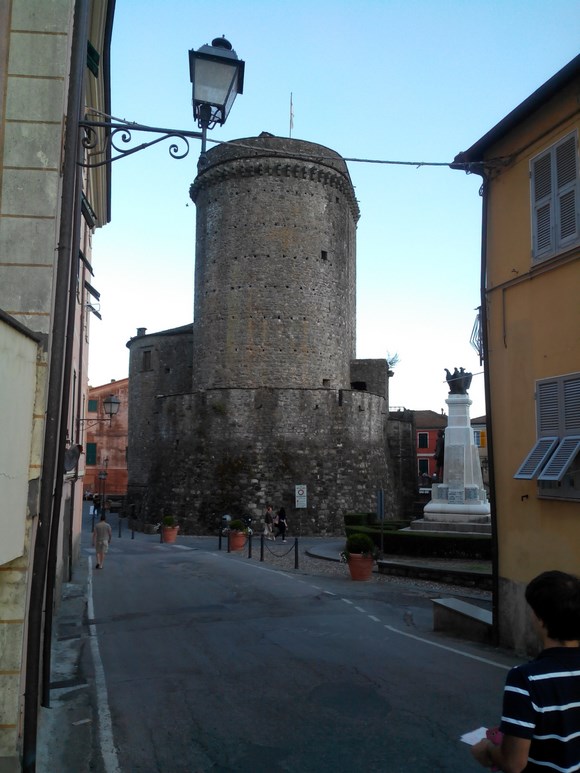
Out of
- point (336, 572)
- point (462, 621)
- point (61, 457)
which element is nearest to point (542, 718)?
point (61, 457)

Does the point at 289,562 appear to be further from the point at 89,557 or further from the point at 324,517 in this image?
the point at 324,517

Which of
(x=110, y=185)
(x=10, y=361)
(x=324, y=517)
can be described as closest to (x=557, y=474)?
(x=10, y=361)

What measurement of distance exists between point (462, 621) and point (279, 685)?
361cm

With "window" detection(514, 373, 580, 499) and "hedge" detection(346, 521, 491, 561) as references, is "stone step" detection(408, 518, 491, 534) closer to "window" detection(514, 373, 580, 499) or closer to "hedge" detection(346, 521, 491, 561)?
"hedge" detection(346, 521, 491, 561)

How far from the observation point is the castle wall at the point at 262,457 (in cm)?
3045

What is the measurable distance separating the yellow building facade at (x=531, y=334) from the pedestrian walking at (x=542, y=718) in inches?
197

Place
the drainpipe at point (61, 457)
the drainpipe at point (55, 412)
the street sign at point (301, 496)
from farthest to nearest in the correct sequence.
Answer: the street sign at point (301, 496)
the drainpipe at point (61, 457)
the drainpipe at point (55, 412)

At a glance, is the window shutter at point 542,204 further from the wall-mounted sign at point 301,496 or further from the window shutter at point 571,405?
the wall-mounted sign at point 301,496

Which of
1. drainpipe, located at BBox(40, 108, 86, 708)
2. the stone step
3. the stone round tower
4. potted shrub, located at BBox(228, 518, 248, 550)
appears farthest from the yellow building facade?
the stone round tower

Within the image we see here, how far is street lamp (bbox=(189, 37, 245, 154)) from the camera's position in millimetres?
5520

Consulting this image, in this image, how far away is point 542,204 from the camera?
8000mm

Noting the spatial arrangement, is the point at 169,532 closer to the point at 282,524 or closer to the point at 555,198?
the point at 282,524

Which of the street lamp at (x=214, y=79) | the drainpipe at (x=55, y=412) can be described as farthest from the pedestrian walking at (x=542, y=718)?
the street lamp at (x=214, y=79)

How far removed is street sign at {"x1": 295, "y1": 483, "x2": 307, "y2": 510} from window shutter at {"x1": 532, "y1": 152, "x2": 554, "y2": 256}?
22870 mm
